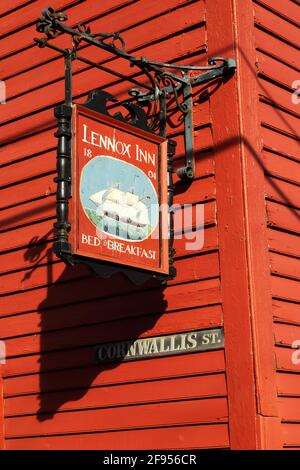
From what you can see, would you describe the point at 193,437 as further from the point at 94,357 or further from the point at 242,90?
the point at 242,90

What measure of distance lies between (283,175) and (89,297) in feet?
6.28

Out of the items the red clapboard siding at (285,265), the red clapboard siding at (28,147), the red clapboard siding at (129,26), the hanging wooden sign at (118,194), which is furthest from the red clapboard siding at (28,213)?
the red clapboard siding at (285,265)

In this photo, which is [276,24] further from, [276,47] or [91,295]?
[91,295]

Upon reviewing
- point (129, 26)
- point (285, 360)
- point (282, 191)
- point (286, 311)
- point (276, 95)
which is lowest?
point (285, 360)

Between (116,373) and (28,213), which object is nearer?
(116,373)

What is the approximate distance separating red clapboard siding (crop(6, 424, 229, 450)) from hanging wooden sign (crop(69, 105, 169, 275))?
3.94 ft

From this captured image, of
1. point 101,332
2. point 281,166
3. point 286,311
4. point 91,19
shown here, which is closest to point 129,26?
point 91,19

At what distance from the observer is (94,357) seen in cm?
762

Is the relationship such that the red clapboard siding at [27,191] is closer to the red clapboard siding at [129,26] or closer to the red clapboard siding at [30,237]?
the red clapboard siding at [30,237]

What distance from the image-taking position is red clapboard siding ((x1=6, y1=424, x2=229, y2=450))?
671 centimetres

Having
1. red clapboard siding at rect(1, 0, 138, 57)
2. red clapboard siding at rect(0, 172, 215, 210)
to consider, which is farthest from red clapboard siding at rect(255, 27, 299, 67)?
red clapboard siding at rect(1, 0, 138, 57)

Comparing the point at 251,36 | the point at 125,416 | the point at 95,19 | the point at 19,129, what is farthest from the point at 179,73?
the point at 125,416

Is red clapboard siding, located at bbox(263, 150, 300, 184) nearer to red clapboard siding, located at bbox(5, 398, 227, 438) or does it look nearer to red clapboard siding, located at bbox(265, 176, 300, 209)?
red clapboard siding, located at bbox(265, 176, 300, 209)

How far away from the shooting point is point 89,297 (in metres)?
7.78
